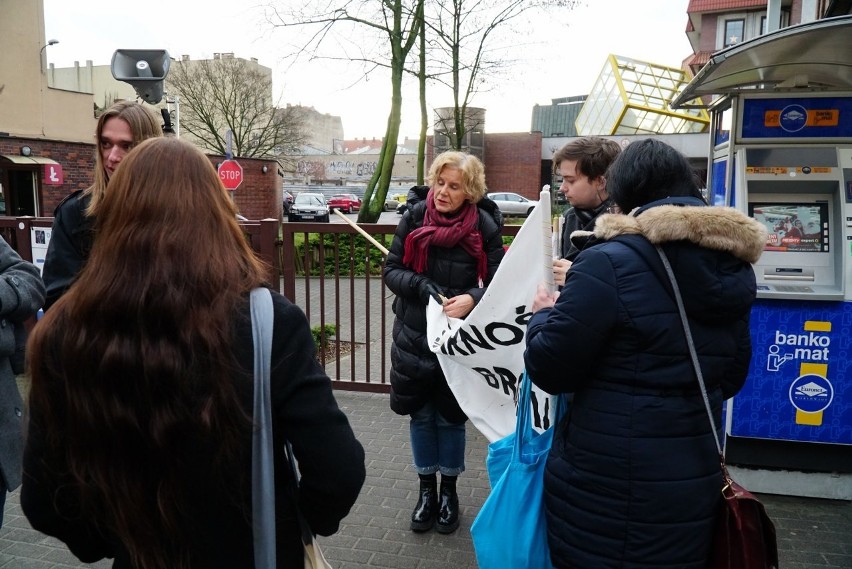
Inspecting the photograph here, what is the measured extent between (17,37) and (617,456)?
2824 cm

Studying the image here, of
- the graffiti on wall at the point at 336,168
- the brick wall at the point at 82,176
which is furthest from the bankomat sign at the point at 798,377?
the graffiti on wall at the point at 336,168

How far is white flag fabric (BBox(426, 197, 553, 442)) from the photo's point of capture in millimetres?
2854

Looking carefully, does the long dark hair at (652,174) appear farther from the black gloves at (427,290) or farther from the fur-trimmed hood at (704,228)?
the black gloves at (427,290)

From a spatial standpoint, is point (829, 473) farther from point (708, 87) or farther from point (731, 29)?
point (731, 29)

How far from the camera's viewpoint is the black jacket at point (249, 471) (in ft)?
4.73

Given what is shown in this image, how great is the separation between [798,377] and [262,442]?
367 cm

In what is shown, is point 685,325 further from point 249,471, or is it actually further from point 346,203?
point 346,203

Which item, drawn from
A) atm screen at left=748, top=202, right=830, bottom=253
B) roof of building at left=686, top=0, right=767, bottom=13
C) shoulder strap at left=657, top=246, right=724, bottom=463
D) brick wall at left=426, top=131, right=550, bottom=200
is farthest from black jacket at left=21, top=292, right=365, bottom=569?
brick wall at left=426, top=131, right=550, bottom=200

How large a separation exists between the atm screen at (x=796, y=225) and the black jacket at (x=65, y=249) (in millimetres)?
3621

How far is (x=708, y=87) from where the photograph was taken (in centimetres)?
431

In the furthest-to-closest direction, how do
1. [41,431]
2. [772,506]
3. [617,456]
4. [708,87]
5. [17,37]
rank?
1. [17,37]
2. [708,87]
3. [772,506]
4. [617,456]
5. [41,431]

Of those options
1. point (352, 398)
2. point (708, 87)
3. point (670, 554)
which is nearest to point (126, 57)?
point (352, 398)

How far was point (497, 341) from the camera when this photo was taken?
3141 millimetres

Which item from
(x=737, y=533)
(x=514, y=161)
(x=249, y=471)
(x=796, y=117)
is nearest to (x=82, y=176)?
(x=514, y=161)
